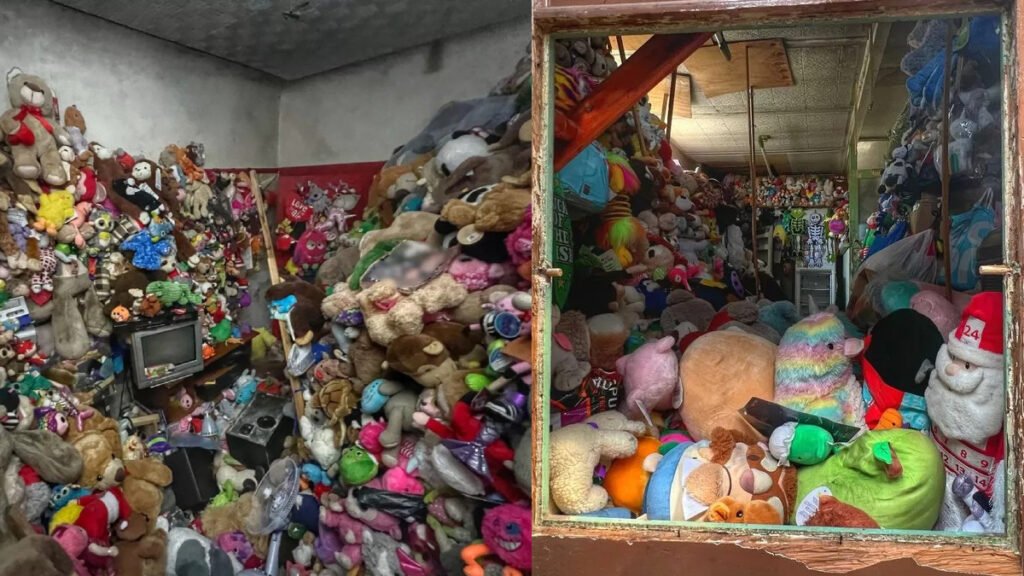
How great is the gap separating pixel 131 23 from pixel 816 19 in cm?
384

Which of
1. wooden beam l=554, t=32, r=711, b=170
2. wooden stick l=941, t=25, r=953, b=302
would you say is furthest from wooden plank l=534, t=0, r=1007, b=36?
wooden stick l=941, t=25, r=953, b=302

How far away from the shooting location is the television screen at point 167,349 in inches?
168

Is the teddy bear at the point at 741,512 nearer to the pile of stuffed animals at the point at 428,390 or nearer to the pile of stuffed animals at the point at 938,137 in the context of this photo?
the pile of stuffed animals at the point at 428,390

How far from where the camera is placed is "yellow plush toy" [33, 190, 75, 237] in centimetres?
379

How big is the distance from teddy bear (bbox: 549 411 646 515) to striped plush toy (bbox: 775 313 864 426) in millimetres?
548

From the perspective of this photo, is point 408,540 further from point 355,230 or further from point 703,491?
point 355,230

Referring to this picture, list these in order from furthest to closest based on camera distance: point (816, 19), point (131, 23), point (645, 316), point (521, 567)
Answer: point (131, 23), point (645, 316), point (521, 567), point (816, 19)

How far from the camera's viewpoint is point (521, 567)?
2.92m

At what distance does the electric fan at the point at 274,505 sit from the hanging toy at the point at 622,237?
2.03 metres

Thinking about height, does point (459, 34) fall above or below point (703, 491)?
above

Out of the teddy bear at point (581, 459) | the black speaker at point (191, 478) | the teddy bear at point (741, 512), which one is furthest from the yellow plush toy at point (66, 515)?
the teddy bear at point (741, 512)

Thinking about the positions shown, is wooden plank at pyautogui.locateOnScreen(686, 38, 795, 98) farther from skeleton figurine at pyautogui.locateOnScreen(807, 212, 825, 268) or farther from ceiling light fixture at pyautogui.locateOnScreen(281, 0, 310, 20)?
ceiling light fixture at pyautogui.locateOnScreen(281, 0, 310, 20)

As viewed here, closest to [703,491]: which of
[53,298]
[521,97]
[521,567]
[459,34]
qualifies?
[521,567]

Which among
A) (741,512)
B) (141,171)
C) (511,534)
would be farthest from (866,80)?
(141,171)
